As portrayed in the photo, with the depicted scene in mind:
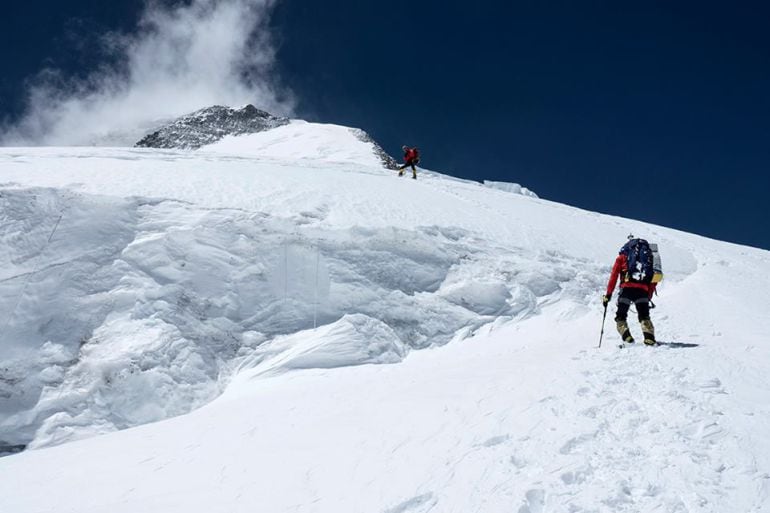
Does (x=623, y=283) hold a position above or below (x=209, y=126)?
below

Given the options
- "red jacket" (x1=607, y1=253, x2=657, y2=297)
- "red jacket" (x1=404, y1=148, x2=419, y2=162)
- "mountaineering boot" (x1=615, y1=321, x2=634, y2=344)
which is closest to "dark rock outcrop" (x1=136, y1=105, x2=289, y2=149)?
"red jacket" (x1=404, y1=148, x2=419, y2=162)

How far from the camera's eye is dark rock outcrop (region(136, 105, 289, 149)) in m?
86.7

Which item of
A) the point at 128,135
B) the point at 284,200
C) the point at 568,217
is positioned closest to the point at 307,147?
the point at 568,217

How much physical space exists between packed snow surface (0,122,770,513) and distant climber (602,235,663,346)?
0.54m

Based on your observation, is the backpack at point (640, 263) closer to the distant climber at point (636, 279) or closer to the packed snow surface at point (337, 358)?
the distant climber at point (636, 279)

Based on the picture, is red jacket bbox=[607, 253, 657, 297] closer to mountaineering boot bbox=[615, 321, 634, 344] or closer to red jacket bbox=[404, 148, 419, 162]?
mountaineering boot bbox=[615, 321, 634, 344]

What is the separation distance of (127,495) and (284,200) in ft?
30.9

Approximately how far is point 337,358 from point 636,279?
485 centimetres

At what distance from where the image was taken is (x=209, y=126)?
94.0 m

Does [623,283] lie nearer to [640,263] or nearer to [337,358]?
[640,263]

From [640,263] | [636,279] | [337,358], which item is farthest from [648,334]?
[337,358]

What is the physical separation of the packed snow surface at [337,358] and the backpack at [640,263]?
1.01m

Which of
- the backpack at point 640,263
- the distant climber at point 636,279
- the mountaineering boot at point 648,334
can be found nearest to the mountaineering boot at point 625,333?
the distant climber at point 636,279

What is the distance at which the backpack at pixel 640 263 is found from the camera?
8.91m
